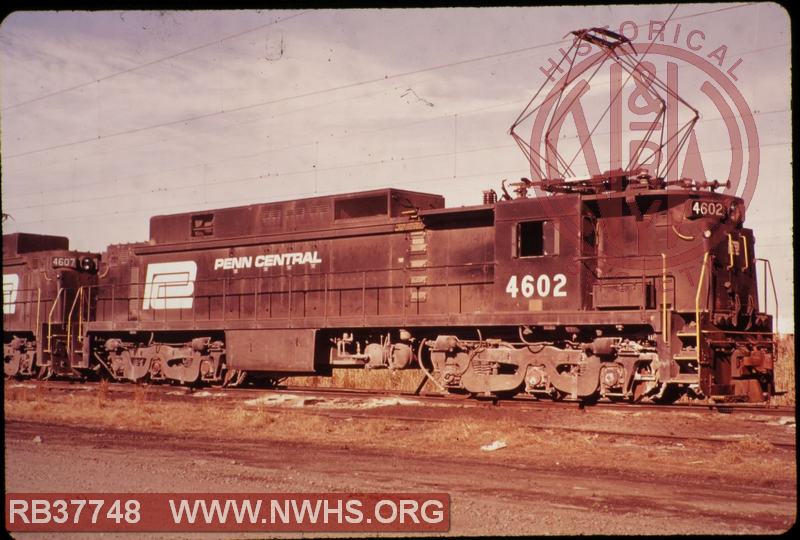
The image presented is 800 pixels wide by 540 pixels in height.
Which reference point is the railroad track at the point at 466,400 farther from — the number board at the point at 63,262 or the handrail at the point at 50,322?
the number board at the point at 63,262

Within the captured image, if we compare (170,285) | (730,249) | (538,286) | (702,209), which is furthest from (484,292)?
(170,285)

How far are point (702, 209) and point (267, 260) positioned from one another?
9.47m

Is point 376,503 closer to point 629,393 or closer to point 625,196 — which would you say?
point 629,393

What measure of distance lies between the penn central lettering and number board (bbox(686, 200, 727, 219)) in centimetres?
775

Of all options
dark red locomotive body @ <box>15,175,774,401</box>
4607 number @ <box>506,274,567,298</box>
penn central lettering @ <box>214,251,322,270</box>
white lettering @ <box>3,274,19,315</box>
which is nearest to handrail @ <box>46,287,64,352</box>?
white lettering @ <box>3,274,19,315</box>

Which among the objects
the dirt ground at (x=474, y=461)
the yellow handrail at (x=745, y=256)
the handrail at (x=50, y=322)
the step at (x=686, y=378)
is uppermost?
the yellow handrail at (x=745, y=256)

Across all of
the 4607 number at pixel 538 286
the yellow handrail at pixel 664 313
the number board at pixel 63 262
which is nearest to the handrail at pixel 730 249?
the yellow handrail at pixel 664 313

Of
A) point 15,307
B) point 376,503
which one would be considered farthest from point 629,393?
point 15,307

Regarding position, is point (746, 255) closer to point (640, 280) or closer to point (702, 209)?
point (702, 209)

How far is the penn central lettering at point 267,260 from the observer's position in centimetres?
1780

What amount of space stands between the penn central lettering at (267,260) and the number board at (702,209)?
775 centimetres

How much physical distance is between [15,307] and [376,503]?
827 inches

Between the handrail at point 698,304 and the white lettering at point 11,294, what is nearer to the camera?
the handrail at point 698,304

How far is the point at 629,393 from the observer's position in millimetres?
13445
